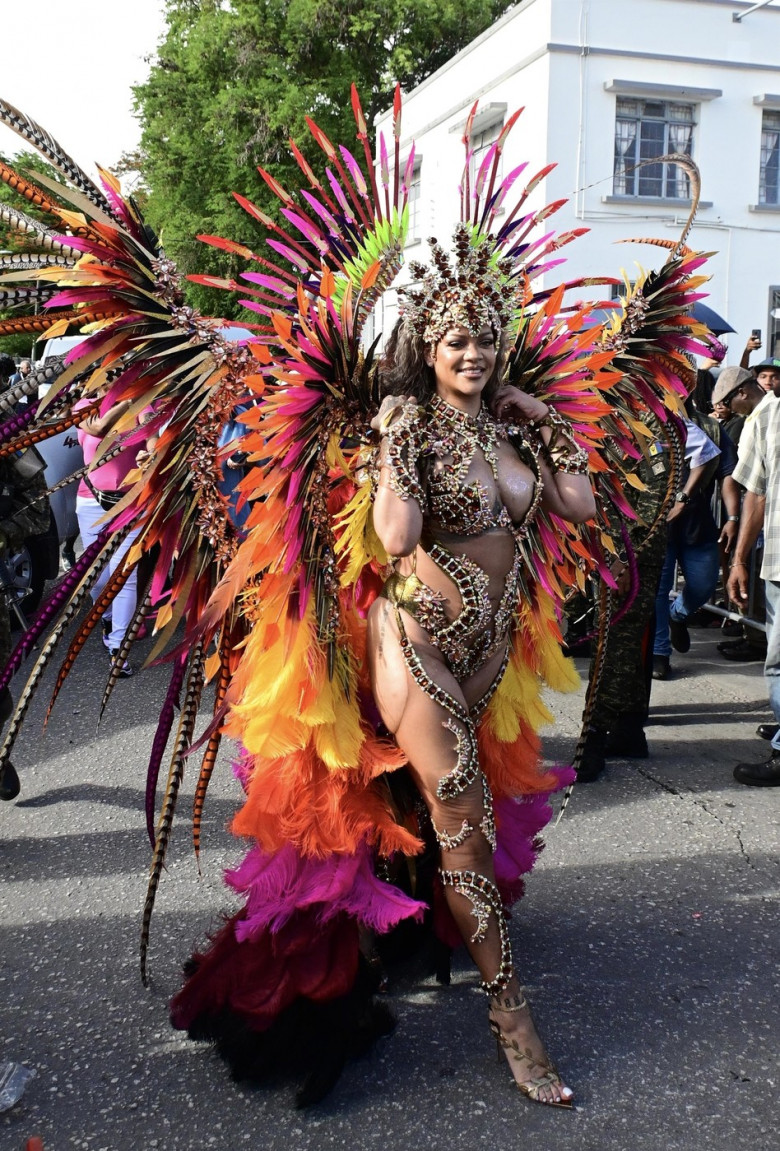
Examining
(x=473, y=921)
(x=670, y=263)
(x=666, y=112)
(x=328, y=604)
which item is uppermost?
(x=666, y=112)

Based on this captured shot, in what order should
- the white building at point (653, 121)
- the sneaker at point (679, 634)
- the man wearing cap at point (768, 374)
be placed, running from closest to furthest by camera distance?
the man wearing cap at point (768, 374) < the sneaker at point (679, 634) < the white building at point (653, 121)

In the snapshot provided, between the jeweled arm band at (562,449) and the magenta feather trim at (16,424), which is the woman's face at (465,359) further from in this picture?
the magenta feather trim at (16,424)

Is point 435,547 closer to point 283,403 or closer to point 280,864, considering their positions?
point 283,403

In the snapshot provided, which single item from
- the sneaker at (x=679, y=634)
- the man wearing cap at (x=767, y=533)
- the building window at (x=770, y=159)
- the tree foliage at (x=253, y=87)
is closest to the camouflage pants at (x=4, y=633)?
the man wearing cap at (x=767, y=533)

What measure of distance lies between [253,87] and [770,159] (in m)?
11.4

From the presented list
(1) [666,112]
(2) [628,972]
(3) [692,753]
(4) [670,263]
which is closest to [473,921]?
(2) [628,972]

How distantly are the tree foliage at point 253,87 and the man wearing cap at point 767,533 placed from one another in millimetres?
17854

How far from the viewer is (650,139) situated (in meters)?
17.3

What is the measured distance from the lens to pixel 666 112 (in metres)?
17.2

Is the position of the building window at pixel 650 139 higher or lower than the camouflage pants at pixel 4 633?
higher

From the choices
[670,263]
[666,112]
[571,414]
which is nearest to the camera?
[571,414]

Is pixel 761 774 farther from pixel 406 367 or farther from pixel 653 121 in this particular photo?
pixel 653 121

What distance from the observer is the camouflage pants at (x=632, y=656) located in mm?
4449

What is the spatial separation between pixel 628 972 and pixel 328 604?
4.55 ft
